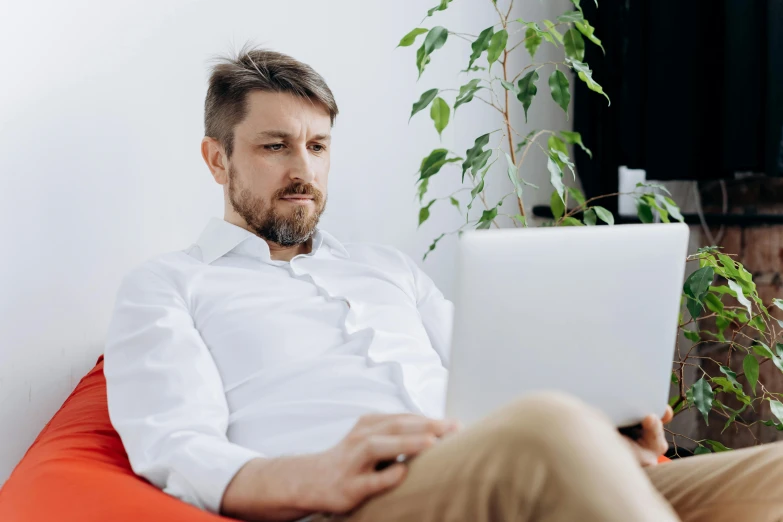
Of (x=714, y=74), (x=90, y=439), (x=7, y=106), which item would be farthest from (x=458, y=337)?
(x=714, y=74)

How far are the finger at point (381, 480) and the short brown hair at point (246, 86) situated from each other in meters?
0.88

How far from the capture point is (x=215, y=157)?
1506mm

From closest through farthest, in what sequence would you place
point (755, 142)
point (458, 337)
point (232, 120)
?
point (458, 337) → point (232, 120) → point (755, 142)

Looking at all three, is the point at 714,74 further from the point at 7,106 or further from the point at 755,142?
the point at 7,106

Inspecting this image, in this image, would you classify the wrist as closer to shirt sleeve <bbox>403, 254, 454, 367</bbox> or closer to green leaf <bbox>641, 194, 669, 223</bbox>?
shirt sleeve <bbox>403, 254, 454, 367</bbox>

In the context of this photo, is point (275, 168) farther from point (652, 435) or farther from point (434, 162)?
point (652, 435)

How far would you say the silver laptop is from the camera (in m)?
0.75

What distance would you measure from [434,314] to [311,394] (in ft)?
1.34

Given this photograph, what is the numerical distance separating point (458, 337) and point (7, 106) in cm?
99

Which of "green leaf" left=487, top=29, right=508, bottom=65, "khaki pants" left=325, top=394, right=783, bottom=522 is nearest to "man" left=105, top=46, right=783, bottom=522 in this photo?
"khaki pants" left=325, top=394, right=783, bottom=522

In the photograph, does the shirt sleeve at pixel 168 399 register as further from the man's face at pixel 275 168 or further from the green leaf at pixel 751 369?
the green leaf at pixel 751 369

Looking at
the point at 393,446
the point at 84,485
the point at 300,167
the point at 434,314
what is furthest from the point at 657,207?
the point at 84,485

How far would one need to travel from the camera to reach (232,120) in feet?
4.75

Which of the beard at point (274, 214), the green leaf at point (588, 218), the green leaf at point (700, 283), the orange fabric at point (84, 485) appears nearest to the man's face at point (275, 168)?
the beard at point (274, 214)
